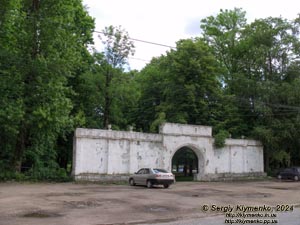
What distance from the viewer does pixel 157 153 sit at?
110 ft

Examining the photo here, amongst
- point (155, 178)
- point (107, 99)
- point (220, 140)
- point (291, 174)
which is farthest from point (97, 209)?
point (291, 174)

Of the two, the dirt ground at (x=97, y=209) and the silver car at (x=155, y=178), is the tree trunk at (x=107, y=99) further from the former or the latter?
the dirt ground at (x=97, y=209)

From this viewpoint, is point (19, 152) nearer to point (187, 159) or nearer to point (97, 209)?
point (97, 209)

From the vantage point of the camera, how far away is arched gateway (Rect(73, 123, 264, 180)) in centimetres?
3006

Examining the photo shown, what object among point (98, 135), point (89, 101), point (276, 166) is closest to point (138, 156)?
point (98, 135)

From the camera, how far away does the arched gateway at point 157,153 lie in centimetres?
3006

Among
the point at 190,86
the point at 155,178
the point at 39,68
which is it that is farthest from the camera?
the point at 190,86

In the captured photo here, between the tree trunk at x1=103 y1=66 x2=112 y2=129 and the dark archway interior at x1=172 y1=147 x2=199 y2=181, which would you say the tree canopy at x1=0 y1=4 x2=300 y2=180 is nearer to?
the tree trunk at x1=103 y1=66 x2=112 y2=129

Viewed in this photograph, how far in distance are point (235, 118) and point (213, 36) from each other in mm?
14635

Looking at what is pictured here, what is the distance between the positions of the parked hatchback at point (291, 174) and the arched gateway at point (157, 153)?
207cm

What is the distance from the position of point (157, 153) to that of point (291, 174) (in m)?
15.9

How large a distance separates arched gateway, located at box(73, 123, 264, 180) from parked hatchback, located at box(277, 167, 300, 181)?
2.07m

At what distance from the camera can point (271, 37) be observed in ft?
153

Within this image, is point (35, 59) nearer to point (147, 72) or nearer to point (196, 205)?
point (196, 205)
